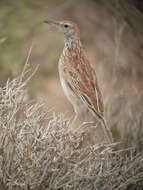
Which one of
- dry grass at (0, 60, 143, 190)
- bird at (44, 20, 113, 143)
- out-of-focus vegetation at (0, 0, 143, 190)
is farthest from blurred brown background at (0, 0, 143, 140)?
dry grass at (0, 60, 143, 190)

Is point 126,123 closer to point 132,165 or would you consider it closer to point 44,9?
point 132,165

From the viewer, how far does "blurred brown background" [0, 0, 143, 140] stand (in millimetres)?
5211

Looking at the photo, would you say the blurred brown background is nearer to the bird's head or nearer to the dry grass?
the bird's head

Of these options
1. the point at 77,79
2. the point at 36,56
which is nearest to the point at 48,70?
the point at 36,56

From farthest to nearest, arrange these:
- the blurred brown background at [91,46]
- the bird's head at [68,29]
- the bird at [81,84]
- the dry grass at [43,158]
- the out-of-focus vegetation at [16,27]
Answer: the out-of-focus vegetation at [16,27]
the blurred brown background at [91,46]
the bird's head at [68,29]
the bird at [81,84]
the dry grass at [43,158]

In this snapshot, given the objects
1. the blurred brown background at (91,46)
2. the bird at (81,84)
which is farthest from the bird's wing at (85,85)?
the blurred brown background at (91,46)

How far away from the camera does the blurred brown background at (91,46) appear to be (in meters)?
5.21

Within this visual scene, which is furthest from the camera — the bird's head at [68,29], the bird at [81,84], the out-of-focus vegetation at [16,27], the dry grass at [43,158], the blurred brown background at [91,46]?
the out-of-focus vegetation at [16,27]

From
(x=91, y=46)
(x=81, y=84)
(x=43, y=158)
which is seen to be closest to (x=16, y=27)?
(x=91, y=46)

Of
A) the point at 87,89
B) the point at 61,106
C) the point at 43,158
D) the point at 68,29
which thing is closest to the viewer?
the point at 43,158

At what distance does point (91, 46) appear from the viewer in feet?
26.8

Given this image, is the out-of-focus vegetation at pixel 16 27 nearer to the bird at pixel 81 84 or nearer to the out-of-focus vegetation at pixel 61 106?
the out-of-focus vegetation at pixel 61 106

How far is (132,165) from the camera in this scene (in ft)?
10.6

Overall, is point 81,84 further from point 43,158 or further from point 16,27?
point 16,27
